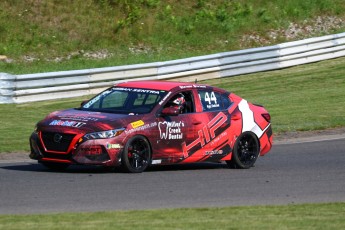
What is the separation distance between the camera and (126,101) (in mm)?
14477

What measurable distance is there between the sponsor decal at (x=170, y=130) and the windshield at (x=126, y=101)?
1.03 feet

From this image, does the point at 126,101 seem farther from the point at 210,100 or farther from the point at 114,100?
the point at 210,100

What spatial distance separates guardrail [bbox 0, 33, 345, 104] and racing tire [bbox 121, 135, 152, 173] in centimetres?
861

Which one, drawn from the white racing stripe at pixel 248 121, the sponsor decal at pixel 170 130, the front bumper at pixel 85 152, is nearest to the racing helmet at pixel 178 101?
the sponsor decal at pixel 170 130

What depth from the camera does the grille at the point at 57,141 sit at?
13438 mm

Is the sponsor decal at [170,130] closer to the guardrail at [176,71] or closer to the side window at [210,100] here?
the side window at [210,100]

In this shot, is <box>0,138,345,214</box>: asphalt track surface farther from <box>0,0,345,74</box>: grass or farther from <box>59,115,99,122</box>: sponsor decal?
<box>0,0,345,74</box>: grass

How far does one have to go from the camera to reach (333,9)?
1297 inches

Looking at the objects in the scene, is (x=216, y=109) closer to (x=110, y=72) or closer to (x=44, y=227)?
(x=44, y=227)

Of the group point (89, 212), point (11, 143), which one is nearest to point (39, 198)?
point (89, 212)

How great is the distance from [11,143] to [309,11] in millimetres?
17602

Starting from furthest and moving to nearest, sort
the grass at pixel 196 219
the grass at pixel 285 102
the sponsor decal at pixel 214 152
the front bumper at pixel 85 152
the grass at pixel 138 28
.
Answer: the grass at pixel 138 28 < the grass at pixel 285 102 < the sponsor decal at pixel 214 152 < the front bumper at pixel 85 152 < the grass at pixel 196 219

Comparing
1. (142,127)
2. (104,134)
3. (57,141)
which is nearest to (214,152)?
(142,127)

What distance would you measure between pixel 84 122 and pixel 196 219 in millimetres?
4063
